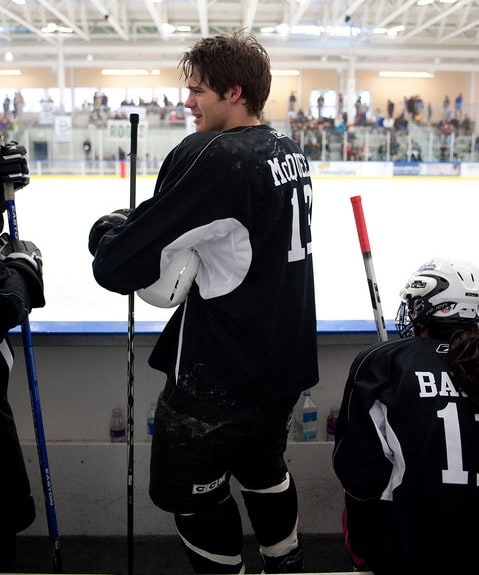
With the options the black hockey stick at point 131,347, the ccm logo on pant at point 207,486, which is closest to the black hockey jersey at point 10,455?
the black hockey stick at point 131,347

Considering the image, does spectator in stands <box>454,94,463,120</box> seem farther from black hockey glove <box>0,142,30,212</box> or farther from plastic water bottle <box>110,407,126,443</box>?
black hockey glove <box>0,142,30,212</box>

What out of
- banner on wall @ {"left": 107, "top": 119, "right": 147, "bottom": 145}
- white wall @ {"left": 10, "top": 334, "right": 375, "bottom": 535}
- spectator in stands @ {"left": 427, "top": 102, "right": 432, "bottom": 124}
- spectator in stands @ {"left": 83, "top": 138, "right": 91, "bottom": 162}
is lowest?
white wall @ {"left": 10, "top": 334, "right": 375, "bottom": 535}

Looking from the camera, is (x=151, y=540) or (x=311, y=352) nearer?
(x=311, y=352)

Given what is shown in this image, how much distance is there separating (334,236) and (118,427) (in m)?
3.78

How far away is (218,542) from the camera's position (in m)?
1.29

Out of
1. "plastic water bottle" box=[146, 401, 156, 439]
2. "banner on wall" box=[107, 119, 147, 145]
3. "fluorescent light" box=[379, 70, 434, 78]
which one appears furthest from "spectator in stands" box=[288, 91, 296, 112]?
"plastic water bottle" box=[146, 401, 156, 439]

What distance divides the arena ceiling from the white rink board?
6.04 meters

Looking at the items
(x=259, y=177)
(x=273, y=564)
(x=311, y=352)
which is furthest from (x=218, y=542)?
(x=259, y=177)

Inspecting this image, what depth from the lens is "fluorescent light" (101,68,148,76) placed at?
17.8m

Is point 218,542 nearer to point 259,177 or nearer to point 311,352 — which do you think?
point 311,352

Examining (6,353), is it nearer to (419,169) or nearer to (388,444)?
(388,444)

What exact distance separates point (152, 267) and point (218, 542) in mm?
530

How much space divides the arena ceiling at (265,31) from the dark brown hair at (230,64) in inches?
521

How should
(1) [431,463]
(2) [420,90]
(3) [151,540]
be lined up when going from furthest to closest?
1. (2) [420,90]
2. (3) [151,540]
3. (1) [431,463]
